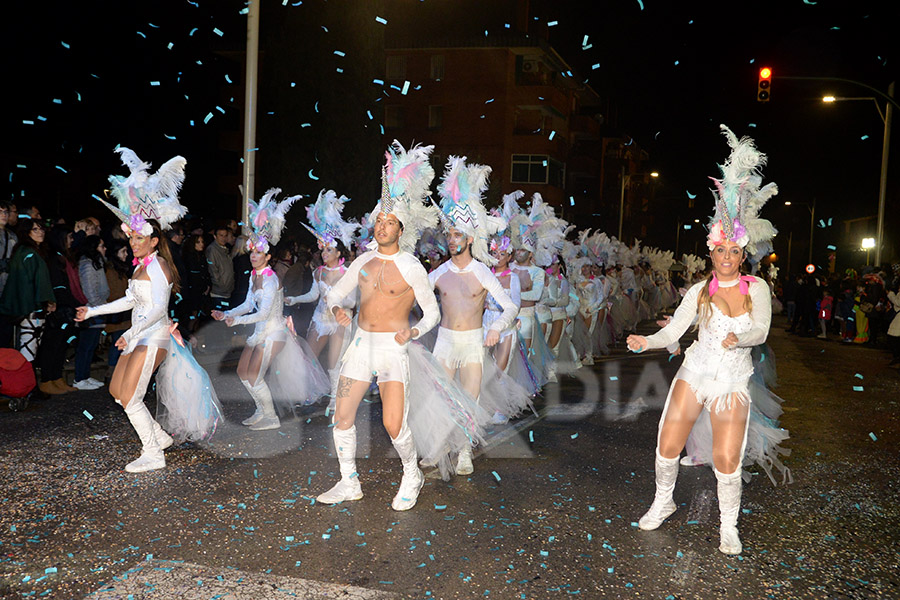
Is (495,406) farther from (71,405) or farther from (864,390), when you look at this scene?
(864,390)

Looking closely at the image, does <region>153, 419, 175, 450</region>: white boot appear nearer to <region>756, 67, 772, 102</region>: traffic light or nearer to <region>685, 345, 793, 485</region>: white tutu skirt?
<region>685, 345, 793, 485</region>: white tutu skirt

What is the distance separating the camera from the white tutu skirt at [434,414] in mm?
6145

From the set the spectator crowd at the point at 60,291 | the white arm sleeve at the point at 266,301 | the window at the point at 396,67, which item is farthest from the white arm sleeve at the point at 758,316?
the window at the point at 396,67

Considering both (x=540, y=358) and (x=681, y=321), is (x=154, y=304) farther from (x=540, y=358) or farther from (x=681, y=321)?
(x=540, y=358)

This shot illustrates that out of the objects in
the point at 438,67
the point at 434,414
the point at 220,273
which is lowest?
the point at 434,414

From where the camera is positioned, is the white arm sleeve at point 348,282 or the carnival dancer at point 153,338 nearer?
the white arm sleeve at point 348,282

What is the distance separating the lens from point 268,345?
26.8 feet

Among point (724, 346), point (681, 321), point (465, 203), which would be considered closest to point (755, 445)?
point (681, 321)

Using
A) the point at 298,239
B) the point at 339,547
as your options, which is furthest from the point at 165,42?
the point at 339,547

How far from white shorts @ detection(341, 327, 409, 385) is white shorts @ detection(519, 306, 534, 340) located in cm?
489

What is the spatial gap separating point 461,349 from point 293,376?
2.34m

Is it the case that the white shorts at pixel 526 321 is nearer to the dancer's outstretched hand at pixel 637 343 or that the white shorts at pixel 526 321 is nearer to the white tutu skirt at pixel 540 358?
the white tutu skirt at pixel 540 358

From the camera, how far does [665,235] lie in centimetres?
10175

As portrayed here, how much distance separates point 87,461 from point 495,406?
3808 millimetres
